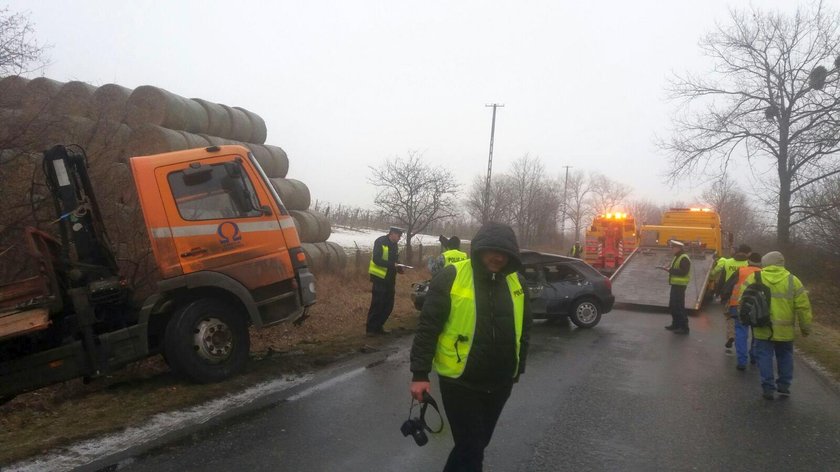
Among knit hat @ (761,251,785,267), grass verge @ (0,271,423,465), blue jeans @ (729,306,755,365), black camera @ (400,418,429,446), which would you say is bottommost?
grass verge @ (0,271,423,465)

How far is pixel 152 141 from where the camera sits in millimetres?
10109

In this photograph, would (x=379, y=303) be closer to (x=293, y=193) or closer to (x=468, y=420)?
(x=293, y=193)

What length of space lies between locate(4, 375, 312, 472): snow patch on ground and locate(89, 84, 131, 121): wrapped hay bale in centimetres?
646

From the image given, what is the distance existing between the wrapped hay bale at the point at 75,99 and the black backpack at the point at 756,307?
9.94 meters

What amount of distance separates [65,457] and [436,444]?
275 cm

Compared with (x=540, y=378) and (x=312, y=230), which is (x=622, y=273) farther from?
(x=540, y=378)

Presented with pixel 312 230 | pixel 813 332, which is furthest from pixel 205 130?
pixel 813 332

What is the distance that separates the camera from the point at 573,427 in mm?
5480

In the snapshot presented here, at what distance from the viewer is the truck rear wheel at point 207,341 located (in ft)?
20.2

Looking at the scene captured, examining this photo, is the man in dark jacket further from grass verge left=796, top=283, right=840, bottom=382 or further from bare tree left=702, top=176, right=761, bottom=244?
bare tree left=702, top=176, right=761, bottom=244

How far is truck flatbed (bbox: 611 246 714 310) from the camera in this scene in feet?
50.2

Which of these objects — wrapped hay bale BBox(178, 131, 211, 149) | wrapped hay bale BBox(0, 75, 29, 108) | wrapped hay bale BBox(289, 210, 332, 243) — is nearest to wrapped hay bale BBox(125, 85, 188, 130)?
wrapped hay bale BBox(178, 131, 211, 149)

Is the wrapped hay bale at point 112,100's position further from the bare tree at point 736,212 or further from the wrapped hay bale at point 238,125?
the bare tree at point 736,212

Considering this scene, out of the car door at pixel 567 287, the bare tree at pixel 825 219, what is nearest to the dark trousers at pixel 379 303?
the car door at pixel 567 287
